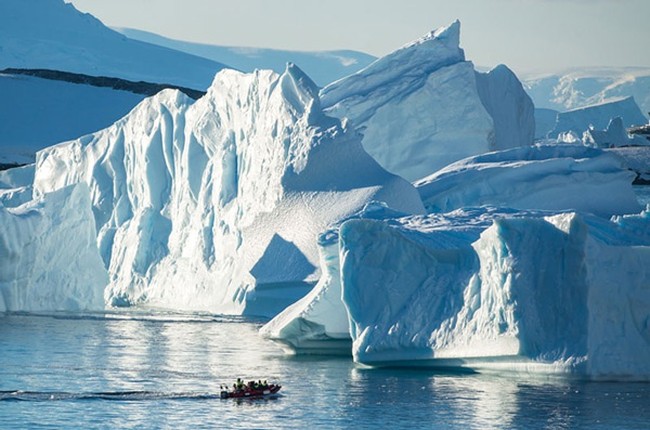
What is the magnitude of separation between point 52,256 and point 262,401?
38.9 feet

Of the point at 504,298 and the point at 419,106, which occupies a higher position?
the point at 419,106

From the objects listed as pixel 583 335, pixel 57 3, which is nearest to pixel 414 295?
pixel 583 335

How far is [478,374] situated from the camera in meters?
19.0

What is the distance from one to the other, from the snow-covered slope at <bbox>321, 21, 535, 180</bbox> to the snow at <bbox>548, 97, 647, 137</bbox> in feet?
101

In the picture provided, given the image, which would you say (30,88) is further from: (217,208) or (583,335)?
(583,335)

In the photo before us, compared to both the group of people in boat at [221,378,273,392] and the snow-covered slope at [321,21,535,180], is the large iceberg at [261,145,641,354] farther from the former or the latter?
the group of people in boat at [221,378,273,392]

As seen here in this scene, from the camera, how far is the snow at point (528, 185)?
28.4m

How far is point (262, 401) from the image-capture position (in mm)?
17016

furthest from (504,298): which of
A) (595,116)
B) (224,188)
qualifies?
(595,116)

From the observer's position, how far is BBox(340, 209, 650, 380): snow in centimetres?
1703

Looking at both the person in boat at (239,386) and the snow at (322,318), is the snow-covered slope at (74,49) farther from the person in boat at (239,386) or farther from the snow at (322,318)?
the person in boat at (239,386)

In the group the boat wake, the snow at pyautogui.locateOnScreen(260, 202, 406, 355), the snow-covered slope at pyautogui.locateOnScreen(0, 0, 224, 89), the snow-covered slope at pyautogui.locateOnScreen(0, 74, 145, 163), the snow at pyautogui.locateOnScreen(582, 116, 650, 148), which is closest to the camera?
the boat wake

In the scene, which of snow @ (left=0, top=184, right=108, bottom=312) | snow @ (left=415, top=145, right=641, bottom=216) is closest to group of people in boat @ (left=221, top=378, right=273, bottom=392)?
snow @ (left=0, top=184, right=108, bottom=312)

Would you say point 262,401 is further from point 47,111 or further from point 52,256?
point 47,111
